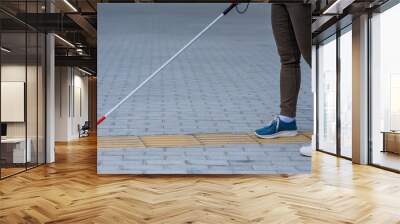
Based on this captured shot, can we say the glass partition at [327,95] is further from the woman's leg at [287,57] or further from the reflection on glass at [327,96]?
the woman's leg at [287,57]

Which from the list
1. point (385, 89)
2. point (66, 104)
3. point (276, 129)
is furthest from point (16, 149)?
point (66, 104)

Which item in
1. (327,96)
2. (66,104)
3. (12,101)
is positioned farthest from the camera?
(66,104)

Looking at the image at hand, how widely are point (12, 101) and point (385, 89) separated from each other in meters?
6.18

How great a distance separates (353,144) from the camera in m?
7.97

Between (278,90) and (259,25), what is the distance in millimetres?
1017

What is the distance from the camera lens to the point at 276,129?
6.14 m

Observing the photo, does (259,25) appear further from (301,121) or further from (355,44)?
(355,44)

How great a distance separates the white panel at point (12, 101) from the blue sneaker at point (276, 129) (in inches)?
149

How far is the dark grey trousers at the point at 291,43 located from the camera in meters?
6.12

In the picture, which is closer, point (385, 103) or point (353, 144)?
point (385, 103)

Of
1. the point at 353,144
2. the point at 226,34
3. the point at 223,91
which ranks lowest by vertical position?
the point at 353,144

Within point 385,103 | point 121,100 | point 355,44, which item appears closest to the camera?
point 121,100

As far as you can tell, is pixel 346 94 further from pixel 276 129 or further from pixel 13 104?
pixel 13 104

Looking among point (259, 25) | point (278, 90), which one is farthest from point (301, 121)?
point (259, 25)
